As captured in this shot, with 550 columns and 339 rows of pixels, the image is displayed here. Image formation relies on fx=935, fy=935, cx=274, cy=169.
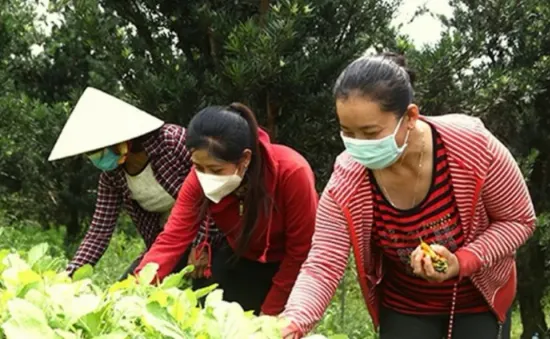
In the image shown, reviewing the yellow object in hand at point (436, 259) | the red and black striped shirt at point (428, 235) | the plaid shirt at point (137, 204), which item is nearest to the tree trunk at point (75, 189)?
the plaid shirt at point (137, 204)

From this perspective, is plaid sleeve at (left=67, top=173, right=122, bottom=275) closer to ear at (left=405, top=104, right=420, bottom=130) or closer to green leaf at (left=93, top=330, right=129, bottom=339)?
ear at (left=405, top=104, right=420, bottom=130)

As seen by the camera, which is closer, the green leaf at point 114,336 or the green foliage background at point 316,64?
the green leaf at point 114,336

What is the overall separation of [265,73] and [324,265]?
167cm

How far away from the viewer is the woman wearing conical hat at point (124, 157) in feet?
12.7

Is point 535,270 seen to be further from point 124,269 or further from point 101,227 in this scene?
point 124,269

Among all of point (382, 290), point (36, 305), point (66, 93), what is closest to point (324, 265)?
A: point (382, 290)

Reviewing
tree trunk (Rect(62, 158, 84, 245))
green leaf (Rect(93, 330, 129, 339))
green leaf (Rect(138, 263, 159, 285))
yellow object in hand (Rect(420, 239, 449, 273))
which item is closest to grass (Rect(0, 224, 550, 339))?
tree trunk (Rect(62, 158, 84, 245))

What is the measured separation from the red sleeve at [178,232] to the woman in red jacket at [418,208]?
30.5 inches

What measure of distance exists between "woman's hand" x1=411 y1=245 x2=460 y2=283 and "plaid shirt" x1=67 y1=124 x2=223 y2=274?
54.2 inches

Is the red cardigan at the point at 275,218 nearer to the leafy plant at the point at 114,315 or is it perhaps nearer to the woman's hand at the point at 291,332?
the woman's hand at the point at 291,332

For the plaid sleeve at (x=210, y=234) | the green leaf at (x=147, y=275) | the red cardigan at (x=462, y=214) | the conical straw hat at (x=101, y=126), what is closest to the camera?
the green leaf at (x=147, y=275)

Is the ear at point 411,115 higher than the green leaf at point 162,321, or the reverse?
the ear at point 411,115

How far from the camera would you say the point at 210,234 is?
404 cm

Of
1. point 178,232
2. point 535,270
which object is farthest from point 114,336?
point 535,270
